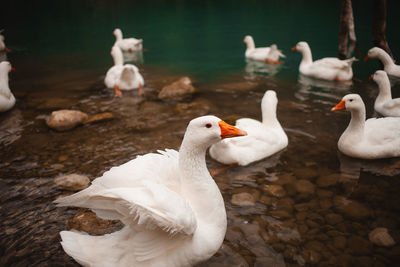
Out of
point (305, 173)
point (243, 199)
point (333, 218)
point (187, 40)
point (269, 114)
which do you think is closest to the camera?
point (333, 218)

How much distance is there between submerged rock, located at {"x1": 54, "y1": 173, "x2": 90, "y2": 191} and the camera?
12.8 ft

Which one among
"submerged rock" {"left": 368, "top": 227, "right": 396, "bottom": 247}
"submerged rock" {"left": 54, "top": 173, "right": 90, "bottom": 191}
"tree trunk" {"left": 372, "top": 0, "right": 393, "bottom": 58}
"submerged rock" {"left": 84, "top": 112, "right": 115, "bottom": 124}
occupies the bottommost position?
"submerged rock" {"left": 368, "top": 227, "right": 396, "bottom": 247}

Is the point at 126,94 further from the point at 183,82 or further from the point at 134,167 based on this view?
the point at 134,167

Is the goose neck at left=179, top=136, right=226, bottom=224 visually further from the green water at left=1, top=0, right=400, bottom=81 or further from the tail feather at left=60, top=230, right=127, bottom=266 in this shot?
the green water at left=1, top=0, right=400, bottom=81

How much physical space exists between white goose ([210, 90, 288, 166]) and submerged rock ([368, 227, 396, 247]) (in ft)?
6.42

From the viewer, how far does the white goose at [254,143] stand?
14.5 ft

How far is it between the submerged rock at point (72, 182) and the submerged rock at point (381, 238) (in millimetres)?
3803

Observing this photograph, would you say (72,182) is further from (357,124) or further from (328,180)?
(357,124)

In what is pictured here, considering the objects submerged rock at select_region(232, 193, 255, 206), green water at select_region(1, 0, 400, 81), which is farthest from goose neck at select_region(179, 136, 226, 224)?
green water at select_region(1, 0, 400, 81)

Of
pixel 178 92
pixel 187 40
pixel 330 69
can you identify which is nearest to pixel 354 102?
pixel 178 92

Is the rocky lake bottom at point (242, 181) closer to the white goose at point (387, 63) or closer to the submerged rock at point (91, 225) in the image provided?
the submerged rock at point (91, 225)

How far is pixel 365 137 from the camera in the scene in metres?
4.61

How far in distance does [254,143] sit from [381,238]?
7.13 feet

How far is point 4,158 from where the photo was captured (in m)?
4.76
